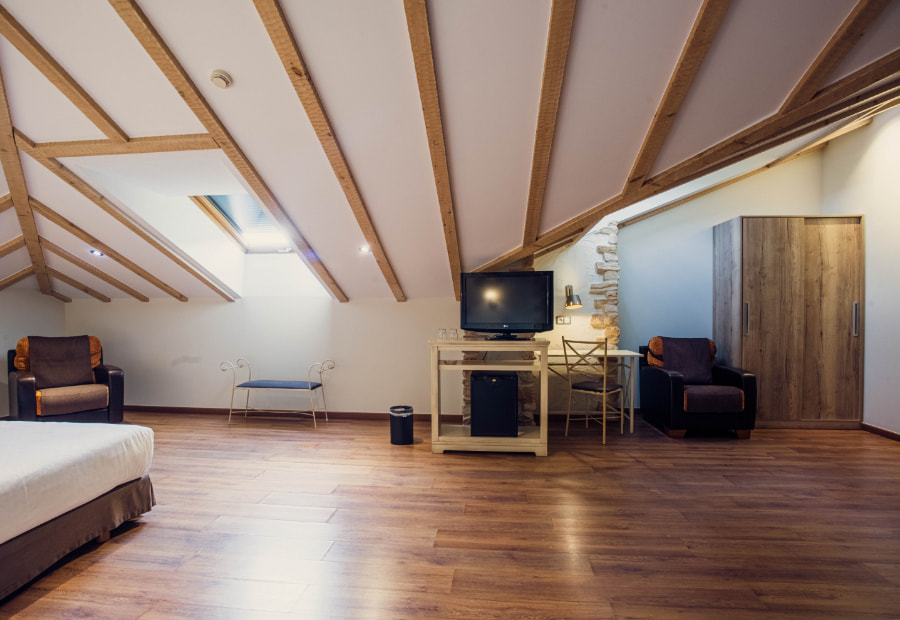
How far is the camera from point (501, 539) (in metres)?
2.35

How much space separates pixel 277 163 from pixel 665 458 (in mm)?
3697

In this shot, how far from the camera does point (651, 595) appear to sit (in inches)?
74.4

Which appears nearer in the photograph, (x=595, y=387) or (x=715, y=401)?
(x=715, y=401)

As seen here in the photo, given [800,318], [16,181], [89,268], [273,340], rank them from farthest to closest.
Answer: [273,340] < [89,268] < [800,318] < [16,181]

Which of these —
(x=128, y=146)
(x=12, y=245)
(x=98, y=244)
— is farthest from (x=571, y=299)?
(x=12, y=245)

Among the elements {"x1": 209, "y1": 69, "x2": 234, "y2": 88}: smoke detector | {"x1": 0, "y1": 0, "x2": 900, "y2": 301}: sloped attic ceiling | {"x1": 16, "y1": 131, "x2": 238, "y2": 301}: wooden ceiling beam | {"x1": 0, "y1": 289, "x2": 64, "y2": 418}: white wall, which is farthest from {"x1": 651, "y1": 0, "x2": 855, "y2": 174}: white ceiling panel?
{"x1": 0, "y1": 289, "x2": 64, "y2": 418}: white wall

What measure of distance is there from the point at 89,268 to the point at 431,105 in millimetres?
4242

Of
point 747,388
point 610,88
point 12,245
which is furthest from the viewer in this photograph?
point 747,388

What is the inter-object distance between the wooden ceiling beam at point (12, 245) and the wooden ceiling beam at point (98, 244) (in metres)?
0.53

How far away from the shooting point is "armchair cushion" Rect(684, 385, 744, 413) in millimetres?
4105

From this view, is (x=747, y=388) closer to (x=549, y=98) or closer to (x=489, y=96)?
(x=549, y=98)

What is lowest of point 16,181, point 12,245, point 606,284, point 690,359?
point 690,359

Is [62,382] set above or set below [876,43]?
below

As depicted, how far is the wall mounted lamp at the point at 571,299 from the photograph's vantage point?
15.4 ft
